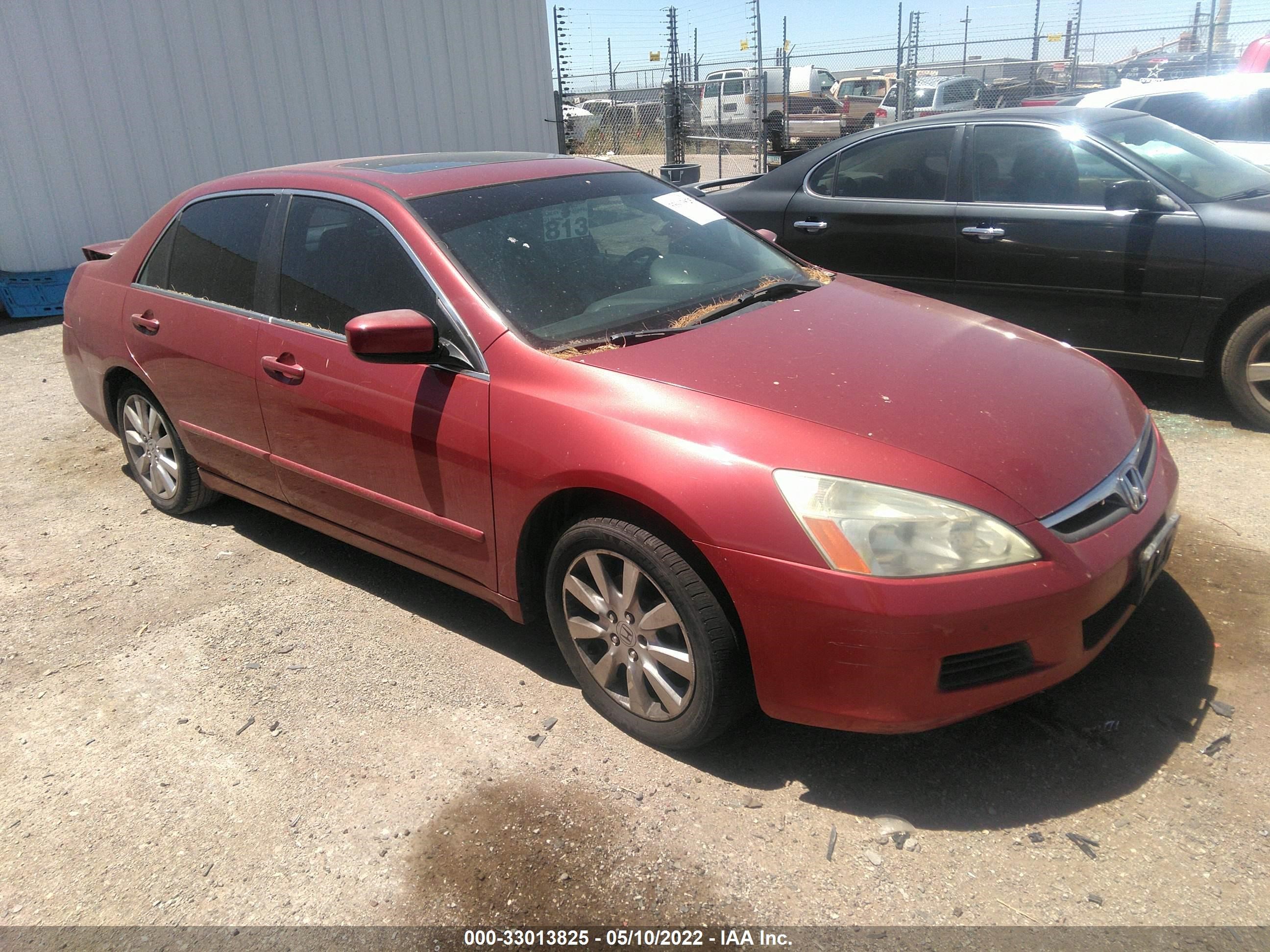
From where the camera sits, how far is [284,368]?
3469mm

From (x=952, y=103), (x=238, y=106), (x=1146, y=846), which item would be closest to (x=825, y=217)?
(x=1146, y=846)

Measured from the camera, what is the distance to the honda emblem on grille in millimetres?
2590

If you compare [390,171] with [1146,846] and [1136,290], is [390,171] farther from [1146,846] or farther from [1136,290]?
[1136,290]

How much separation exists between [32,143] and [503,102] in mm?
5529

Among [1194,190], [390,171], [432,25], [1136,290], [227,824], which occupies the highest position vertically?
[432,25]

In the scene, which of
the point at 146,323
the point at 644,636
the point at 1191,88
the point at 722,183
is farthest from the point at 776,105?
the point at 644,636

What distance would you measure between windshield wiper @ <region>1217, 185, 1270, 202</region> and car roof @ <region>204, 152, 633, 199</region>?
3.18m

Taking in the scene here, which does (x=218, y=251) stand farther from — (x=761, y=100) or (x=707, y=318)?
(x=761, y=100)

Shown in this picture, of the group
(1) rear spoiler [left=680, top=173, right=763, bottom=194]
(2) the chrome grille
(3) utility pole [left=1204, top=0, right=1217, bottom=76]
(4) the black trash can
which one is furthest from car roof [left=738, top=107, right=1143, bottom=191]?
(3) utility pole [left=1204, top=0, right=1217, bottom=76]

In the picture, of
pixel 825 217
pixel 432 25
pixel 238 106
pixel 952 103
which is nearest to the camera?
pixel 825 217

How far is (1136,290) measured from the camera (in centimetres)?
495

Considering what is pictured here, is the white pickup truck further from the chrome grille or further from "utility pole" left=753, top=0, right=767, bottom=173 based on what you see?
the chrome grille

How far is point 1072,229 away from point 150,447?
4848 mm

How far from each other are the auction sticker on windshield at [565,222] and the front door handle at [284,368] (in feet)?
3.32
